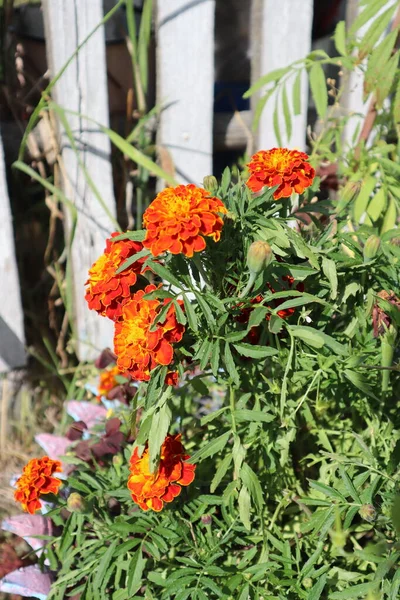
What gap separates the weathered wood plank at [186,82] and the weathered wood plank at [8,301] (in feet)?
1.40

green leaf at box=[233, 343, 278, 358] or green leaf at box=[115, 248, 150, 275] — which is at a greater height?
green leaf at box=[115, 248, 150, 275]

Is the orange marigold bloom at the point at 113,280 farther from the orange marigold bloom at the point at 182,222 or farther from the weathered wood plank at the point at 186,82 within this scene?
the weathered wood plank at the point at 186,82

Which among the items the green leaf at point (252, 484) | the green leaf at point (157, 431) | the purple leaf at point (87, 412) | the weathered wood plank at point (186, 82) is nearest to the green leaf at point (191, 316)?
the green leaf at point (157, 431)

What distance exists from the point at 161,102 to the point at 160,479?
100cm

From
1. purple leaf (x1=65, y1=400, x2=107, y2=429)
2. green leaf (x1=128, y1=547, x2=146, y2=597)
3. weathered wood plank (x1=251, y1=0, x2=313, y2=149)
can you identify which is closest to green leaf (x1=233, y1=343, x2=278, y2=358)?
green leaf (x1=128, y1=547, x2=146, y2=597)

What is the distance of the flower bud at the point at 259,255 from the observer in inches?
26.9

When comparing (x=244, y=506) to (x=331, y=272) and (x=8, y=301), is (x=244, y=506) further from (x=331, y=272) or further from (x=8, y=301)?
(x=8, y=301)

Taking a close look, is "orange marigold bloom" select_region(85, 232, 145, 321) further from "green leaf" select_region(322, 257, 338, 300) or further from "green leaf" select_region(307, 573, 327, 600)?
"green leaf" select_region(307, 573, 327, 600)

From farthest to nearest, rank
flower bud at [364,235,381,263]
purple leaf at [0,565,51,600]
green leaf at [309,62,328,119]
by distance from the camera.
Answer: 1. green leaf at [309,62,328,119]
2. purple leaf at [0,565,51,600]
3. flower bud at [364,235,381,263]

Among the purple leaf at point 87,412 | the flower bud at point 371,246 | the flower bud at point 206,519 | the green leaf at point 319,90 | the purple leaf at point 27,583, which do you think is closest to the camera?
the flower bud at point 371,246

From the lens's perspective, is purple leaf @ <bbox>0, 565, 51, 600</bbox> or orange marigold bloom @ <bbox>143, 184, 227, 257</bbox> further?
purple leaf @ <bbox>0, 565, 51, 600</bbox>

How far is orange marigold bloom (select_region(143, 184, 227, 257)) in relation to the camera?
0.69m

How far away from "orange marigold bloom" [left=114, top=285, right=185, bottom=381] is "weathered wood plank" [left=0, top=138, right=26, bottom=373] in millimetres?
835

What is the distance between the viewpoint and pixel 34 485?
0.92 metres
